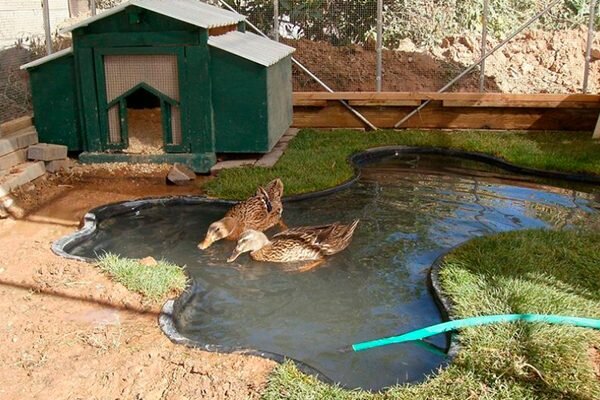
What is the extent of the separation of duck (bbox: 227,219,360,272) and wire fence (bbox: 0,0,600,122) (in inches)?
245

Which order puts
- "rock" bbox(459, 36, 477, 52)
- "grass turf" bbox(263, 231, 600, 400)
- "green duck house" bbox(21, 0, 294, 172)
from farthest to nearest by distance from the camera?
"rock" bbox(459, 36, 477, 52) → "green duck house" bbox(21, 0, 294, 172) → "grass turf" bbox(263, 231, 600, 400)

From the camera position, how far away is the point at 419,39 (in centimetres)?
1343

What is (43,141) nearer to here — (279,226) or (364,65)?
(279,226)

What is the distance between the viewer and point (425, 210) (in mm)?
8359

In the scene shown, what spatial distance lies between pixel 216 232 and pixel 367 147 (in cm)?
446

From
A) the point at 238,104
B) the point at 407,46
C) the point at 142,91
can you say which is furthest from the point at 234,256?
the point at 407,46

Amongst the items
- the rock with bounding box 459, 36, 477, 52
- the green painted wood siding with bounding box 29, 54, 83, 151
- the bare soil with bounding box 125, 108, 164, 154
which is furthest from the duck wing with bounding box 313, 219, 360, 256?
the rock with bounding box 459, 36, 477, 52

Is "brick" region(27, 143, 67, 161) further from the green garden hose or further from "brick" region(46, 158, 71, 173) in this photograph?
the green garden hose

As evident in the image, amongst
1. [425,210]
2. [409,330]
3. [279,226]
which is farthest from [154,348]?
[425,210]

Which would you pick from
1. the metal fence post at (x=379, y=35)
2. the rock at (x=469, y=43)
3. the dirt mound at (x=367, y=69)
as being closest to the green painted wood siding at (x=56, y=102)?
the dirt mound at (x=367, y=69)

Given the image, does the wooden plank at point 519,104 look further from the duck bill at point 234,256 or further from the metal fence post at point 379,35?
the duck bill at point 234,256

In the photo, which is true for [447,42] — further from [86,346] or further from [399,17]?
[86,346]

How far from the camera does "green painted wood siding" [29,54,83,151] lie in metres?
10.1

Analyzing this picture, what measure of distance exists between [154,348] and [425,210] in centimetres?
432
